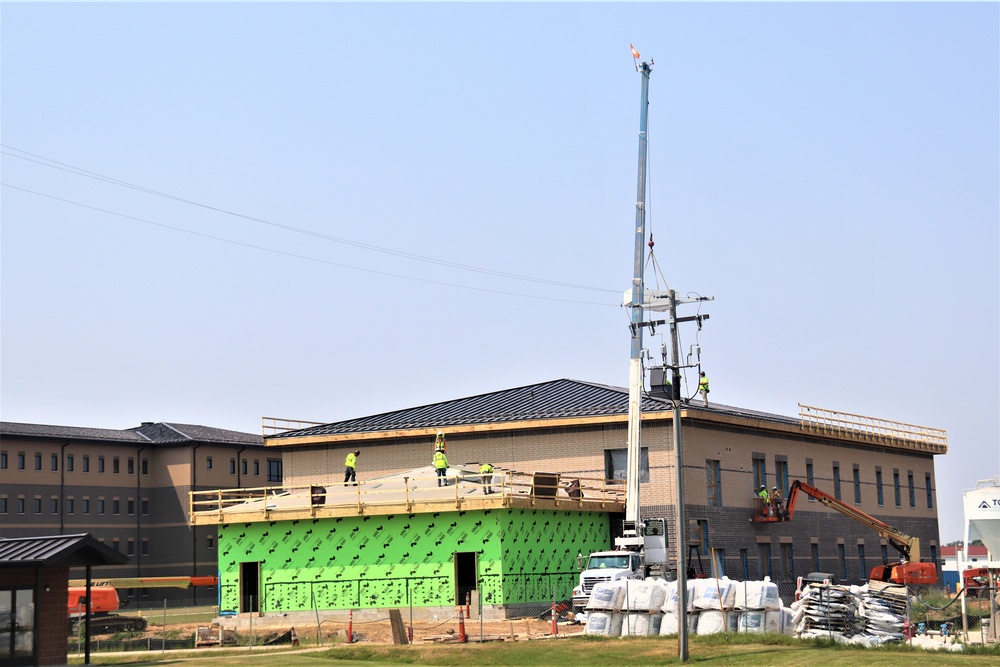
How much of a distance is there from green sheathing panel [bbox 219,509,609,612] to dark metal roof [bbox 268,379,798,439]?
274 inches

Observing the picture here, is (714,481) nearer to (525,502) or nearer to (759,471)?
(759,471)

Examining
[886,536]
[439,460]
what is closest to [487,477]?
[439,460]

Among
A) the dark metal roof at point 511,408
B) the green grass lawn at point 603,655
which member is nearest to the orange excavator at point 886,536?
the dark metal roof at point 511,408

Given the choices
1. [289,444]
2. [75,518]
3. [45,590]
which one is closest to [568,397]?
[289,444]

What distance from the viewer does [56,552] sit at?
1207 inches

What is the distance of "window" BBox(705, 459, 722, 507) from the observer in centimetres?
5472

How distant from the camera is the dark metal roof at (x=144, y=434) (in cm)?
8462

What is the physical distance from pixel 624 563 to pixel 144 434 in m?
57.9

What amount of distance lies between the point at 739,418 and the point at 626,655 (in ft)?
86.0

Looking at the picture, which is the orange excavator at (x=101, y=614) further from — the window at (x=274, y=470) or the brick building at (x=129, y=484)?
the window at (x=274, y=470)

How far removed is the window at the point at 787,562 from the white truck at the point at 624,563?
600 inches

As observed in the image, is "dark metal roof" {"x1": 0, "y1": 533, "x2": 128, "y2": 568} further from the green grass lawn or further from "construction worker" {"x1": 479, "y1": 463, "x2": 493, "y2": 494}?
"construction worker" {"x1": 479, "y1": 463, "x2": 493, "y2": 494}

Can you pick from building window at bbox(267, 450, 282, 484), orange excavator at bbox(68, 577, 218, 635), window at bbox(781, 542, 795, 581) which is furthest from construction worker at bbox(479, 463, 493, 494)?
building window at bbox(267, 450, 282, 484)

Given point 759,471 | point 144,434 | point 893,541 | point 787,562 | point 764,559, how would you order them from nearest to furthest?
point 764,559, point 759,471, point 787,562, point 893,541, point 144,434
